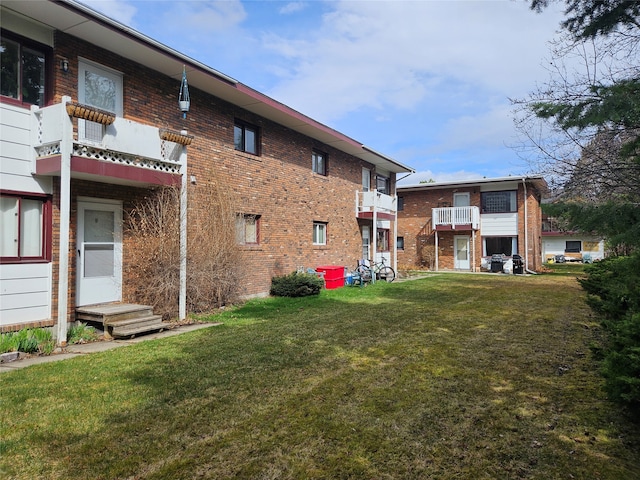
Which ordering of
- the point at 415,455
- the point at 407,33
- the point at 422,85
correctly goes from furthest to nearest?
the point at 422,85
the point at 407,33
the point at 415,455

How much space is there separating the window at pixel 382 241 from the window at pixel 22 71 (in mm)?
16550

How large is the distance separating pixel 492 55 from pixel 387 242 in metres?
15.3

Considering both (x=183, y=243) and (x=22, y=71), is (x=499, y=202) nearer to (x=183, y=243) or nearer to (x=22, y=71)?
(x=183, y=243)

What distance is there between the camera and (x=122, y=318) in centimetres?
773

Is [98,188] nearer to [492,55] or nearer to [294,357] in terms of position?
[294,357]

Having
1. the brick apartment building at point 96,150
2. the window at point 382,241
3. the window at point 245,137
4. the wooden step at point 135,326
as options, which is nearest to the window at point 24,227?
the brick apartment building at point 96,150

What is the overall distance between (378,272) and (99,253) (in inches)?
485

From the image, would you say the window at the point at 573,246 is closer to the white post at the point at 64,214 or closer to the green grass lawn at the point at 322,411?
the green grass lawn at the point at 322,411

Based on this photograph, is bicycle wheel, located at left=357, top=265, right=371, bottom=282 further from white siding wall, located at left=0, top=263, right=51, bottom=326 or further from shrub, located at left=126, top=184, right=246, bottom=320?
white siding wall, located at left=0, top=263, right=51, bottom=326

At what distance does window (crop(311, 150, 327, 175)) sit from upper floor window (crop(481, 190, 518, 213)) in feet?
45.6

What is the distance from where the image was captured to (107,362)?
5.74 metres

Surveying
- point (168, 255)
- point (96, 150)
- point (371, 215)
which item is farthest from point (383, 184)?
point (96, 150)

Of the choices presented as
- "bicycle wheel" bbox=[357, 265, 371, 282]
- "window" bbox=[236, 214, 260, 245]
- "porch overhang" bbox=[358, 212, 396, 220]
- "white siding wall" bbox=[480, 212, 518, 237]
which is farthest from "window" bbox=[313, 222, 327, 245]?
"white siding wall" bbox=[480, 212, 518, 237]

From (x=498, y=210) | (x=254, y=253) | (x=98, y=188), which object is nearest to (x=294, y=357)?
(x=98, y=188)
